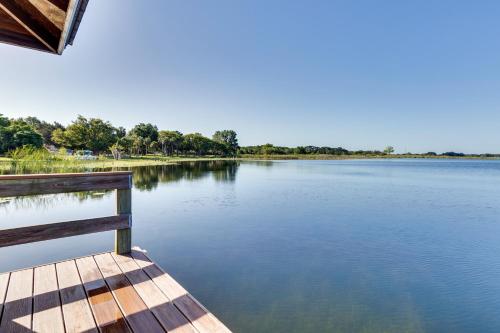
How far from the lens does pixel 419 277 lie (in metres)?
4.63

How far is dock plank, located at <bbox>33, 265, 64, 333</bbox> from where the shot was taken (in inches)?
75.3

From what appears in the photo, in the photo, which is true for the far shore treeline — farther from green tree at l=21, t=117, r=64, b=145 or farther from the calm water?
the calm water

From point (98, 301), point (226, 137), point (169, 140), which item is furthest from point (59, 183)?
point (226, 137)

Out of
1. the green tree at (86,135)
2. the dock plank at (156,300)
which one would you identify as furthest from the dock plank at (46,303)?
the green tree at (86,135)

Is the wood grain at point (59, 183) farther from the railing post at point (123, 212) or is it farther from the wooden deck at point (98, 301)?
the wooden deck at point (98, 301)

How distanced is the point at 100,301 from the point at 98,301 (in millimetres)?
16

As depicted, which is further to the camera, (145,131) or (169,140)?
(145,131)

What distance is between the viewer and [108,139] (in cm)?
4828

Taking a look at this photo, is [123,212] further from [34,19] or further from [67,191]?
[34,19]

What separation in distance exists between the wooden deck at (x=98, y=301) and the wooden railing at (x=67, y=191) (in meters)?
0.46

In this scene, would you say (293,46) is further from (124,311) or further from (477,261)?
(124,311)

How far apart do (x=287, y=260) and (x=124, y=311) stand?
146 inches

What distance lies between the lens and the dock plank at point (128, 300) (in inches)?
76.1

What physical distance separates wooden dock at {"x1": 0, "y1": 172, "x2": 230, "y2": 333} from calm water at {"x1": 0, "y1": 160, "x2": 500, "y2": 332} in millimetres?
1237
